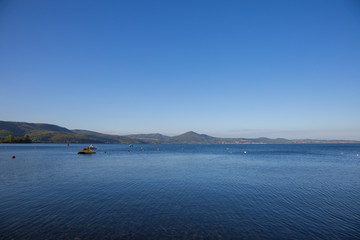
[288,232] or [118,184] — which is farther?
[118,184]

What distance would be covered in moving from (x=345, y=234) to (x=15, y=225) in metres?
29.6

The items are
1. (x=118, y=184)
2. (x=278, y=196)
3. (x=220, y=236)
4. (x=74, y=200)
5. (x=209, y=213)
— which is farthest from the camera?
(x=118, y=184)

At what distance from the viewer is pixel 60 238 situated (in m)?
14.2

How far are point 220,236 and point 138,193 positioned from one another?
1582cm

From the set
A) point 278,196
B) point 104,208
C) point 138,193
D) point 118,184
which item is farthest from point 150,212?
point 278,196

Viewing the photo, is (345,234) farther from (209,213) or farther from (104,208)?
(104,208)

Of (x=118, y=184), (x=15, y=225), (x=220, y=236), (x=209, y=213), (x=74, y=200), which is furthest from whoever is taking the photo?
(x=118, y=184)

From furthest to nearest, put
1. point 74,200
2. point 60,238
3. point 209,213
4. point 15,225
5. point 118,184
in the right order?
point 118,184, point 74,200, point 209,213, point 15,225, point 60,238

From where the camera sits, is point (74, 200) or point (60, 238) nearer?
point (60, 238)

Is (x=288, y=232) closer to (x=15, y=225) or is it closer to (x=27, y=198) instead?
(x=15, y=225)

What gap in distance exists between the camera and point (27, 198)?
24.0 metres

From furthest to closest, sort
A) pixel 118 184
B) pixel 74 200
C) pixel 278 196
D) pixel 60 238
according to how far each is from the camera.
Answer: pixel 118 184
pixel 278 196
pixel 74 200
pixel 60 238

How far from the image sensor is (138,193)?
27.4 metres

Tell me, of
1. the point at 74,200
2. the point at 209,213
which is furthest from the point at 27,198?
the point at 209,213
